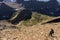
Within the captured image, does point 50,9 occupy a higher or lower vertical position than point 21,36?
lower

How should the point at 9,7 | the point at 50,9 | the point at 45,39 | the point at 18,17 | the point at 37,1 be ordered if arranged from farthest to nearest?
the point at 37,1, the point at 50,9, the point at 9,7, the point at 18,17, the point at 45,39

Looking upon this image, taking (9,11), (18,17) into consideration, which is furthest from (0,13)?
(18,17)

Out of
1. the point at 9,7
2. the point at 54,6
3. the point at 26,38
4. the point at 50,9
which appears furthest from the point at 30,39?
the point at 54,6

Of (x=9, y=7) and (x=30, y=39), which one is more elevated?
(x=30, y=39)

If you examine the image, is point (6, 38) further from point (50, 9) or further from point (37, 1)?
point (37, 1)

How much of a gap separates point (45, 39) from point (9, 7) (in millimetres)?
18827

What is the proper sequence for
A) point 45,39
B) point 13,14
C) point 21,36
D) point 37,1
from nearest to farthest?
point 45,39 < point 21,36 < point 13,14 < point 37,1

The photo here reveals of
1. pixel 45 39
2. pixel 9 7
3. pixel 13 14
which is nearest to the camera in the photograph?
pixel 45 39

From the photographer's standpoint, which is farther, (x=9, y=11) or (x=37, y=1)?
(x=37, y=1)

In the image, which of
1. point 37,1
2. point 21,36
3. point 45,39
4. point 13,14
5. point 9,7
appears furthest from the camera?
point 37,1

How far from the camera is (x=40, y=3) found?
3388cm

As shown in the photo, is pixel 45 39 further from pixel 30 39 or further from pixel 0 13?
pixel 0 13

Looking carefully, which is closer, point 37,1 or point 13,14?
point 13,14

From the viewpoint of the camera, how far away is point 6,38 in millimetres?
9727
